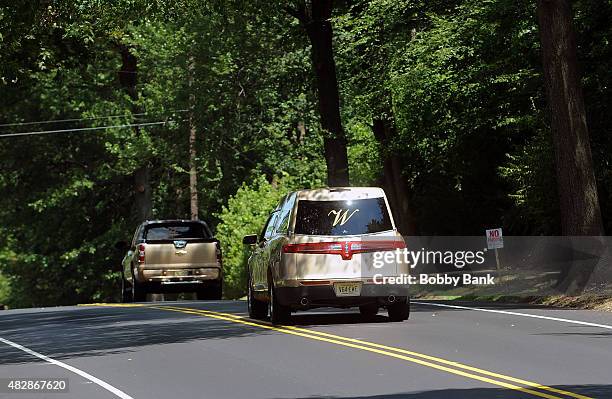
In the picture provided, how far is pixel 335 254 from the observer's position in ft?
70.8

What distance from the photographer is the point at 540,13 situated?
28.3 metres

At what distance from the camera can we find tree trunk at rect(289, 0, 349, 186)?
132 ft

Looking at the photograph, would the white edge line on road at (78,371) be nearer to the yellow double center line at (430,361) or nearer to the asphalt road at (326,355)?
the asphalt road at (326,355)

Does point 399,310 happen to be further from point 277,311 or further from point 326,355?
point 326,355

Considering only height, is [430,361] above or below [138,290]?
below

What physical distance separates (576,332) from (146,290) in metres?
17.4

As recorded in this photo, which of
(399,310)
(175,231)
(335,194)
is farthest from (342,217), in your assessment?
(175,231)

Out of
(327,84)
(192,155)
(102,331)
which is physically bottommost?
(102,331)

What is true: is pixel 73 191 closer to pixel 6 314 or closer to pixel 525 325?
pixel 6 314

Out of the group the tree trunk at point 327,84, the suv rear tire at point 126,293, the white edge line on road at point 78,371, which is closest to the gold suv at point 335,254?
the white edge line on road at point 78,371

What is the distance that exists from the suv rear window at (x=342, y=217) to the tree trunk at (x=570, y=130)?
759 centimetres

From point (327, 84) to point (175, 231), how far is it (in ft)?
26.2

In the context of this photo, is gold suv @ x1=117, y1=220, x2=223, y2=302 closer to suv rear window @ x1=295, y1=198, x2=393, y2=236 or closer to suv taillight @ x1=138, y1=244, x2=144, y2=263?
suv taillight @ x1=138, y1=244, x2=144, y2=263

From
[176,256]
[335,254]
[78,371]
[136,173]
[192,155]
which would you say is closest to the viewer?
[78,371]
